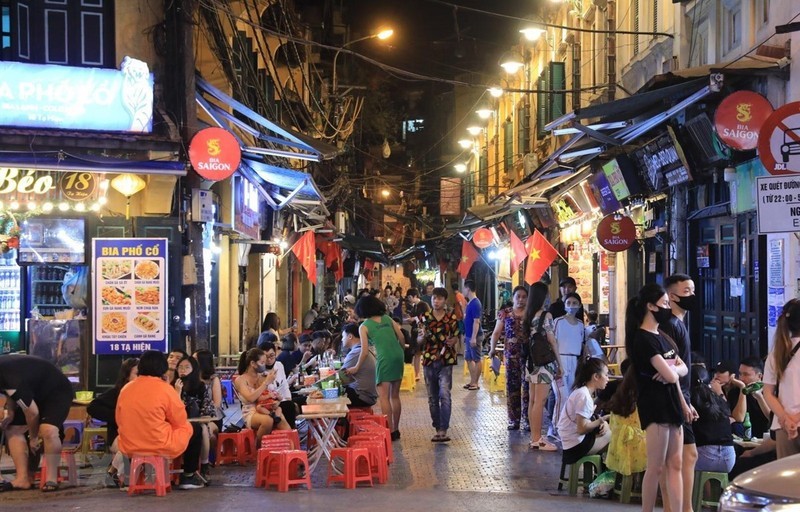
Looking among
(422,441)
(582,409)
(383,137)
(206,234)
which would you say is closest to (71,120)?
(206,234)

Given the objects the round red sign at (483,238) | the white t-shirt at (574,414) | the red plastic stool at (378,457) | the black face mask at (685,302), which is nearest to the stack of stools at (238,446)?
the red plastic stool at (378,457)

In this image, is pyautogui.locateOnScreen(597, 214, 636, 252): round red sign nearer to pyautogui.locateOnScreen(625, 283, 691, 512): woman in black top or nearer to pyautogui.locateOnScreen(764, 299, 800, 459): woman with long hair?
pyautogui.locateOnScreen(764, 299, 800, 459): woman with long hair

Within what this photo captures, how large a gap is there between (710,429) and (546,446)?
416 cm

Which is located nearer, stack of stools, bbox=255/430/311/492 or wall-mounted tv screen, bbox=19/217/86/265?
stack of stools, bbox=255/430/311/492

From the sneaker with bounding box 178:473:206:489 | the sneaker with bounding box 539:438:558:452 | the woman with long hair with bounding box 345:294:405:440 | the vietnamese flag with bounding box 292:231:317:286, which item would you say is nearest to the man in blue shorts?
the vietnamese flag with bounding box 292:231:317:286

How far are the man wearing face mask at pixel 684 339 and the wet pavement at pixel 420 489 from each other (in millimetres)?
1159

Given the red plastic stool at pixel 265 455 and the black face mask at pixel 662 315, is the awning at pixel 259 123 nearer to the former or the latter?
the red plastic stool at pixel 265 455

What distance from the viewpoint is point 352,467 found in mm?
9891

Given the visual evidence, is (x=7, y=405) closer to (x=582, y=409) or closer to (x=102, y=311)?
(x=102, y=311)

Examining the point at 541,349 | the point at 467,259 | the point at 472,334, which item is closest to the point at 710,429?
the point at 541,349

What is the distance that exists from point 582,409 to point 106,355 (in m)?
7.34

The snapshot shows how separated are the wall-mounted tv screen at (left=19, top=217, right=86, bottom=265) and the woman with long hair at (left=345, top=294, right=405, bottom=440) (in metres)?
4.20

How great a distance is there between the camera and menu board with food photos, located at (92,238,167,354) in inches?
538

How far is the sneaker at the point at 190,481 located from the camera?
385 inches
